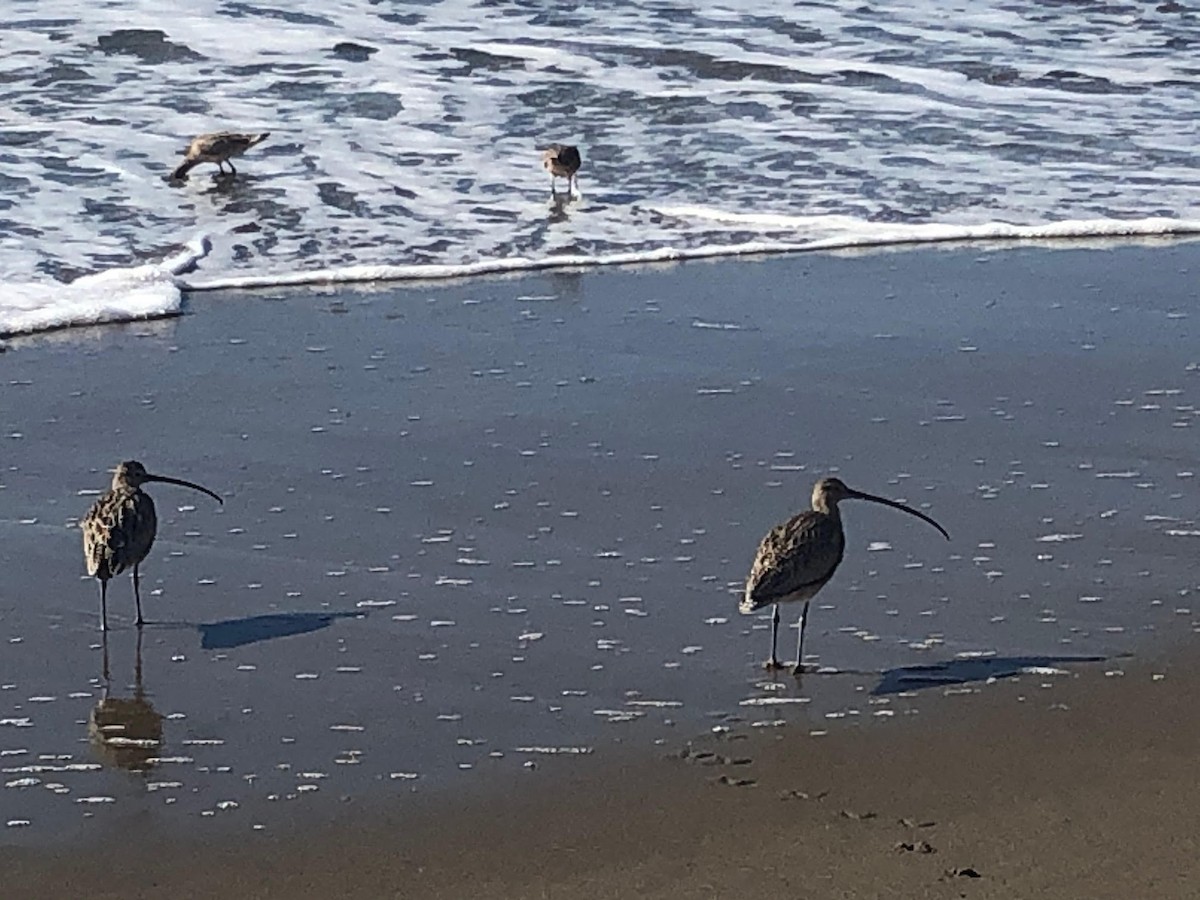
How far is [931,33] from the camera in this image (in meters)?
16.6

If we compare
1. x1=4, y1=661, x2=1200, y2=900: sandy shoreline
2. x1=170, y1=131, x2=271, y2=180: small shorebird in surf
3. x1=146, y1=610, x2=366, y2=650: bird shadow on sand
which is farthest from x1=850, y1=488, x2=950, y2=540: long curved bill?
x1=170, y1=131, x2=271, y2=180: small shorebird in surf

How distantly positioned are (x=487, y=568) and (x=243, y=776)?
1.44 meters

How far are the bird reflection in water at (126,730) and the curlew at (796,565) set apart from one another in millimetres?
1400

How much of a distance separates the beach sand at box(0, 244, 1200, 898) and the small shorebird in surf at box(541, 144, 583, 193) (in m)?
2.34

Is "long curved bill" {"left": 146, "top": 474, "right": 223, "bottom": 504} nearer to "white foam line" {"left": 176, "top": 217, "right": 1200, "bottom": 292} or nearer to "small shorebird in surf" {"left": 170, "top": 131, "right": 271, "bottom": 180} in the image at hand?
"white foam line" {"left": 176, "top": 217, "right": 1200, "bottom": 292}

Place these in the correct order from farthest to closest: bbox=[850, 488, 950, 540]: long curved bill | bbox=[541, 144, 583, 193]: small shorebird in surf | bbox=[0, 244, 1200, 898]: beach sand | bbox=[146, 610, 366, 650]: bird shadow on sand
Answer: bbox=[541, 144, 583, 193]: small shorebird in surf < bbox=[850, 488, 950, 540]: long curved bill < bbox=[146, 610, 366, 650]: bird shadow on sand < bbox=[0, 244, 1200, 898]: beach sand

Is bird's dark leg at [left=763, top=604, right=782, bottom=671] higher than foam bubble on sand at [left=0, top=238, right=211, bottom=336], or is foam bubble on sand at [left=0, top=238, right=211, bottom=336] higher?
bird's dark leg at [left=763, top=604, right=782, bottom=671]

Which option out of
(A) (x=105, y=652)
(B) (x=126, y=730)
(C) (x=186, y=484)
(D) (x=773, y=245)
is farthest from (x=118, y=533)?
(D) (x=773, y=245)

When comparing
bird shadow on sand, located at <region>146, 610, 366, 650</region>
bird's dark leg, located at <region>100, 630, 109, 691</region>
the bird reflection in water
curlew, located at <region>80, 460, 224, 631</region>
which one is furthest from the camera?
curlew, located at <region>80, 460, 224, 631</region>

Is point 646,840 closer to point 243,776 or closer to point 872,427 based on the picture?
point 243,776

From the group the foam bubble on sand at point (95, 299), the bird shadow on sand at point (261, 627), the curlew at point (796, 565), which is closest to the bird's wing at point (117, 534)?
the bird shadow on sand at point (261, 627)

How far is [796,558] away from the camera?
18.1 feet

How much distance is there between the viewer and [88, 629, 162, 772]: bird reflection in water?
16.3 feet

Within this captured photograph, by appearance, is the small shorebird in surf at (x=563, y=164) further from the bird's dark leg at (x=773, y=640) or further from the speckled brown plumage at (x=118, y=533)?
the bird's dark leg at (x=773, y=640)
